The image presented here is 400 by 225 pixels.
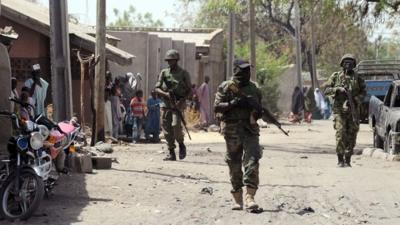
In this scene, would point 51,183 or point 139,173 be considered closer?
point 51,183

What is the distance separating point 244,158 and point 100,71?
6807mm

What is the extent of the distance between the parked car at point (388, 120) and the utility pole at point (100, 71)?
5352 mm

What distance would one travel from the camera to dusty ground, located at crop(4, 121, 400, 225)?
7.74m

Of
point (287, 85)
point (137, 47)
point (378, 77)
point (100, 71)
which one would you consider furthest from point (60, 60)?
point (287, 85)

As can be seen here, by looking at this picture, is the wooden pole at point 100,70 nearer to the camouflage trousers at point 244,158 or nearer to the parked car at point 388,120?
the parked car at point 388,120

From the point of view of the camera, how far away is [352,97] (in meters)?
12.1

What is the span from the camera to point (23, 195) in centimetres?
727

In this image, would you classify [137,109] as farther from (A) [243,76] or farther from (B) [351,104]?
(A) [243,76]

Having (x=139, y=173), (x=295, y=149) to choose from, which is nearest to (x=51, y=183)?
(x=139, y=173)

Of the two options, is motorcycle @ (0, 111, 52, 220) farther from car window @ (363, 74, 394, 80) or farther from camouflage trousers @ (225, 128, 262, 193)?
car window @ (363, 74, 394, 80)

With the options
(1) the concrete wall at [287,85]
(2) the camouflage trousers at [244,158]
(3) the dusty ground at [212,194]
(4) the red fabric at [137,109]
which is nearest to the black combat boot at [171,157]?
(3) the dusty ground at [212,194]

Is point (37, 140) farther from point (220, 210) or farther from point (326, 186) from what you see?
point (326, 186)

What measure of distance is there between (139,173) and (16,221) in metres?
4.09

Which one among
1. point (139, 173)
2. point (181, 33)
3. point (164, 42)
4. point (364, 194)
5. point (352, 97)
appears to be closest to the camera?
point (364, 194)
